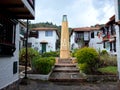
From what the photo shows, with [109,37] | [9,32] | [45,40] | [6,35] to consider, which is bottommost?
[6,35]

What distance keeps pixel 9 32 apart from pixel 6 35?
0.47 metres

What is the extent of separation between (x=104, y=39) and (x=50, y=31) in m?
13.1

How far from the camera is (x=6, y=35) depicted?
979cm

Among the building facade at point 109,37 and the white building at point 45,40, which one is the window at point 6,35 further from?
the white building at point 45,40

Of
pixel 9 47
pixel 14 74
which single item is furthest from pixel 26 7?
pixel 14 74

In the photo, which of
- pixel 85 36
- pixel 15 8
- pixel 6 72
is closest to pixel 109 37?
pixel 85 36

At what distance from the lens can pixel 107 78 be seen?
49.8 ft

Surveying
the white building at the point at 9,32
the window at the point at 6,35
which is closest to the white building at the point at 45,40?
the white building at the point at 9,32

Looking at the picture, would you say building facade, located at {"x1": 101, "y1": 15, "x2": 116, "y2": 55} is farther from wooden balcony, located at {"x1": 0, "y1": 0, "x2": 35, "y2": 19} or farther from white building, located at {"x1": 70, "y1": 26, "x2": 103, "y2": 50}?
wooden balcony, located at {"x1": 0, "y1": 0, "x2": 35, "y2": 19}

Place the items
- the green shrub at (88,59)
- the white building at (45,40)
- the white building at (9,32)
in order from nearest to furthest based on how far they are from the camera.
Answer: the white building at (9,32)
the green shrub at (88,59)
the white building at (45,40)

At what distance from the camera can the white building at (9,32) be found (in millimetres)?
8539

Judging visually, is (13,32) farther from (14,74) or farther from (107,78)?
(107,78)

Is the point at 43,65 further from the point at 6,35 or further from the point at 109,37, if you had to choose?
the point at 109,37

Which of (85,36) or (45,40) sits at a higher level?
(85,36)
